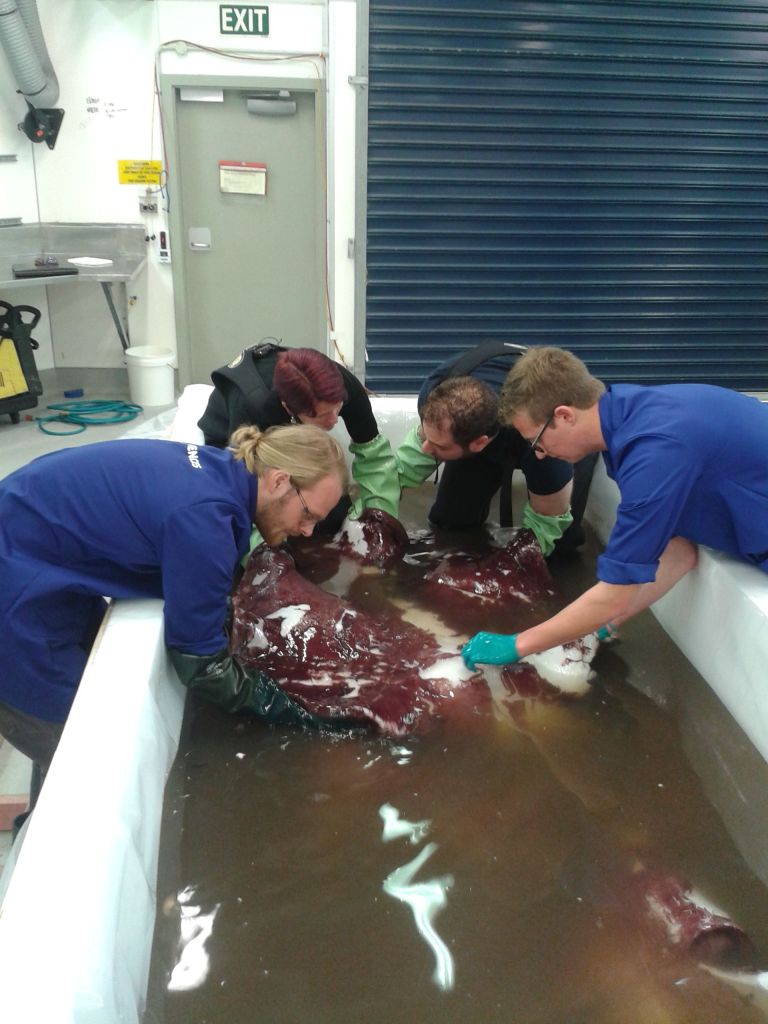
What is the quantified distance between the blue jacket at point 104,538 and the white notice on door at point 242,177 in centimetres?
357

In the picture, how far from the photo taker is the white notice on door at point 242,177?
181 inches

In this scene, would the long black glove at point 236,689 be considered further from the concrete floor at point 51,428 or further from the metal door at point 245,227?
the metal door at point 245,227

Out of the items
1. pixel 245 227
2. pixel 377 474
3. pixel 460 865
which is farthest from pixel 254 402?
pixel 245 227

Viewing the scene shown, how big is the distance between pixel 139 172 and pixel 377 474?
2941 millimetres

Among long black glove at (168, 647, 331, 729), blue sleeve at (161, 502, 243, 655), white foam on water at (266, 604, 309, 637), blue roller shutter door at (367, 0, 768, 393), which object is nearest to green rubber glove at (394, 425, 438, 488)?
white foam on water at (266, 604, 309, 637)

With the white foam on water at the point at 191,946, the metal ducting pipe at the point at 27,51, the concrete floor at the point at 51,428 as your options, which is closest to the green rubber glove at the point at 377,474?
the concrete floor at the point at 51,428

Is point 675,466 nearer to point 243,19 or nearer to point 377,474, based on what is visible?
point 377,474

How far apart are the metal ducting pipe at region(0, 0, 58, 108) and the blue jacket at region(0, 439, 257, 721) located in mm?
3592

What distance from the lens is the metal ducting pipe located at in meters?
3.98

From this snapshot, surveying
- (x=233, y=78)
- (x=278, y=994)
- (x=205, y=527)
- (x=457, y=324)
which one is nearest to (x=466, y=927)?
(x=278, y=994)

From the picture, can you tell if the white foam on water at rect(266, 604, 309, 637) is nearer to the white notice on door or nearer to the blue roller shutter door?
the blue roller shutter door

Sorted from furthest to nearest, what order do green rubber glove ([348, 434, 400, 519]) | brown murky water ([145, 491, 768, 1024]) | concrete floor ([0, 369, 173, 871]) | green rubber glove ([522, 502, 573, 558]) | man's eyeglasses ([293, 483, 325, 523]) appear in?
green rubber glove ([348, 434, 400, 519])
green rubber glove ([522, 502, 573, 558])
concrete floor ([0, 369, 173, 871])
man's eyeglasses ([293, 483, 325, 523])
brown murky water ([145, 491, 768, 1024])

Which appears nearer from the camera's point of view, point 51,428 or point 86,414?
point 51,428

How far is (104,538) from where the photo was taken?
152cm
